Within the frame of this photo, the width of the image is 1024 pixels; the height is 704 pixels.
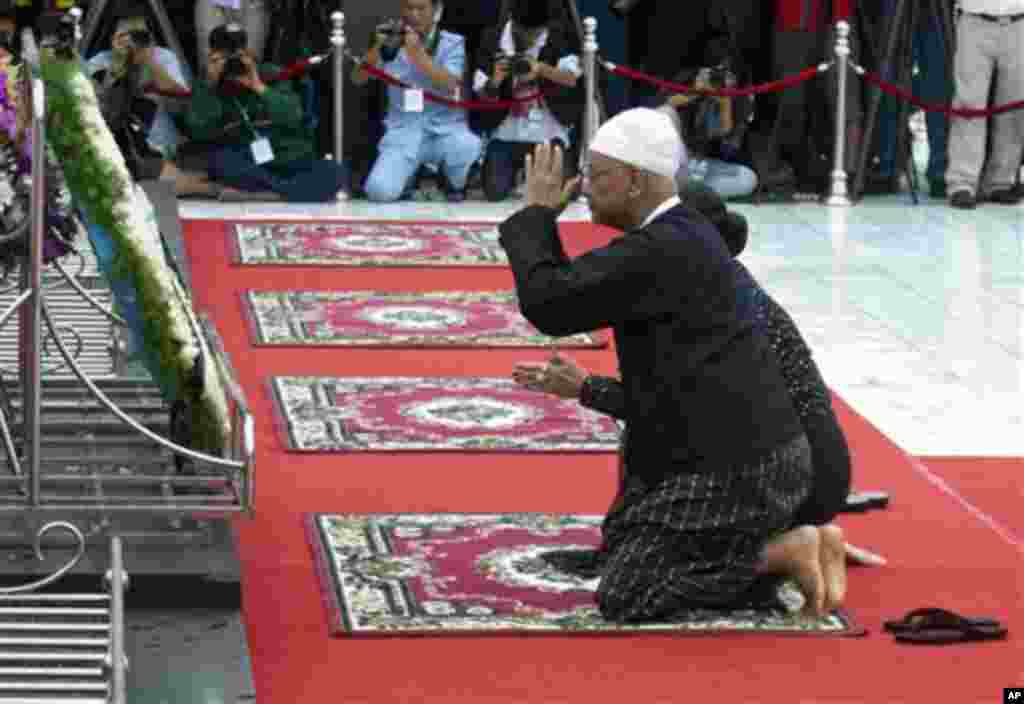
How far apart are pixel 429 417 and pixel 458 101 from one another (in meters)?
6.50

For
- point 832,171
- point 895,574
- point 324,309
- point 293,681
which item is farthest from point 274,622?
point 832,171

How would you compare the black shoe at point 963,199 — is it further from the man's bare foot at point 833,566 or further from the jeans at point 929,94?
the man's bare foot at point 833,566

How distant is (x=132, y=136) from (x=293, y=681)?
900 centimetres

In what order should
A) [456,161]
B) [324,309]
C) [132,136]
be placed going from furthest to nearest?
1. [456,161]
2. [132,136]
3. [324,309]

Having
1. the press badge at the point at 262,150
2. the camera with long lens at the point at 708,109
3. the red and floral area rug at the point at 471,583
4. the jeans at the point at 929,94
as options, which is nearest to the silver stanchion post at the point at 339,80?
the press badge at the point at 262,150

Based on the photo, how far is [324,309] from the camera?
11781 millimetres

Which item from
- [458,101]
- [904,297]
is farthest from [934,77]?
[904,297]

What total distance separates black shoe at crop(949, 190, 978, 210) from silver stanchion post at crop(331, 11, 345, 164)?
367 cm

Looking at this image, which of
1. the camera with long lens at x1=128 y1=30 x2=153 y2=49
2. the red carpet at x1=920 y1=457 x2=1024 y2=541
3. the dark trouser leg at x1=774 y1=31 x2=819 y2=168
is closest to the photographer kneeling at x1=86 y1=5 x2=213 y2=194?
the camera with long lens at x1=128 y1=30 x2=153 y2=49

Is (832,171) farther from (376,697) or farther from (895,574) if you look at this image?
(376,697)

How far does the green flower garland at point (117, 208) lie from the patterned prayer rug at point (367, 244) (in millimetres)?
6297

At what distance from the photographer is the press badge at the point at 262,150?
15.4m

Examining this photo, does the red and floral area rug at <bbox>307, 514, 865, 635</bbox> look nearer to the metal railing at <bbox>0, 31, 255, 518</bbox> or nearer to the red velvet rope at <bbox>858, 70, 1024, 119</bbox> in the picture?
the metal railing at <bbox>0, 31, 255, 518</bbox>

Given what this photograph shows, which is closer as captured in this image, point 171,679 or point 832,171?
point 171,679
